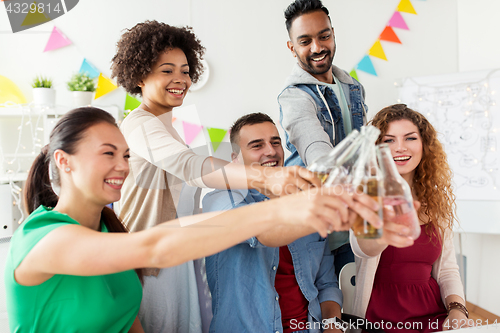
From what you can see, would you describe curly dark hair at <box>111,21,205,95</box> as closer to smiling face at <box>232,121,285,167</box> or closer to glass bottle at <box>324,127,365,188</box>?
smiling face at <box>232,121,285,167</box>

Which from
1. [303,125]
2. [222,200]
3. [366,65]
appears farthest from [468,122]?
[222,200]

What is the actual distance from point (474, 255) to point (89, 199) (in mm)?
2942

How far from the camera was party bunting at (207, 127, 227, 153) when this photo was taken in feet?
9.44

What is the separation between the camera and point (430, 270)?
4.53 ft

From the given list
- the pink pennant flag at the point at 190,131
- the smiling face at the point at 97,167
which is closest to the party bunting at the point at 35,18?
the pink pennant flag at the point at 190,131

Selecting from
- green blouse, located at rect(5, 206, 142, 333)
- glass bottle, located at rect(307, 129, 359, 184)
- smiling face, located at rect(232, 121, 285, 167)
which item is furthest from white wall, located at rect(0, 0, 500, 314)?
glass bottle, located at rect(307, 129, 359, 184)

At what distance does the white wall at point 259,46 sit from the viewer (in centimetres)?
274

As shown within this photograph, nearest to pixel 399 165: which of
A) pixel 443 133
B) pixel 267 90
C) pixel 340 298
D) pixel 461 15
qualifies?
pixel 340 298

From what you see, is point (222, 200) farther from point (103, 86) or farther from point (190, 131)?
point (103, 86)

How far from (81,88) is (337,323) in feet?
7.05

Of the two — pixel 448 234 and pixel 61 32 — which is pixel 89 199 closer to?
pixel 448 234

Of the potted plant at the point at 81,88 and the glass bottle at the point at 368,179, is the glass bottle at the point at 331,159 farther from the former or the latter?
the potted plant at the point at 81,88

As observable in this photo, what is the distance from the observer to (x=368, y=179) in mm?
667

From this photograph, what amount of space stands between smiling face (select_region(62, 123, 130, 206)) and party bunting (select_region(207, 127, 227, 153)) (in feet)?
6.32
